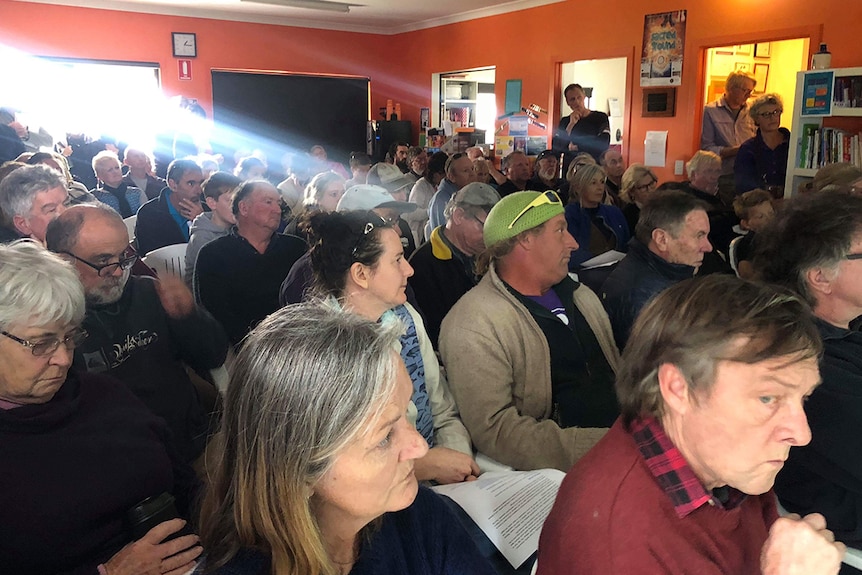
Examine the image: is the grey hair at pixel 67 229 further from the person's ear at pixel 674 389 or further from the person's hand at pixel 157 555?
the person's ear at pixel 674 389

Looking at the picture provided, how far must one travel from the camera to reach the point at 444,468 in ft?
5.54

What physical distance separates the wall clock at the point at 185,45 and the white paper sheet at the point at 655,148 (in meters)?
6.39

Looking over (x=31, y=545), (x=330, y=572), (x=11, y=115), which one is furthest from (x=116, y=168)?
(x=330, y=572)

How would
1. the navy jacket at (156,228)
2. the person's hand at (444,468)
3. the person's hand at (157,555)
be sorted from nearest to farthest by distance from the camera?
the person's hand at (157,555) → the person's hand at (444,468) → the navy jacket at (156,228)

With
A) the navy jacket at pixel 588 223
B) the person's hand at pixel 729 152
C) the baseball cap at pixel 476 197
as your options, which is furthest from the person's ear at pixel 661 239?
the person's hand at pixel 729 152

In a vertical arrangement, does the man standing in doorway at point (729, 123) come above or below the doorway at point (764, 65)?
below

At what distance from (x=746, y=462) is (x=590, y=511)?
28 cm

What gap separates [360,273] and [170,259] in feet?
5.55

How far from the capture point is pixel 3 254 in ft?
4.77

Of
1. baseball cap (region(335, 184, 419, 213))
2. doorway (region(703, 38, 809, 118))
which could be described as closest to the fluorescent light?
doorway (region(703, 38, 809, 118))

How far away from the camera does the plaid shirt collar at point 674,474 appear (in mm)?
1012

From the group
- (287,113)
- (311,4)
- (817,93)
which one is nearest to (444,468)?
(817,93)

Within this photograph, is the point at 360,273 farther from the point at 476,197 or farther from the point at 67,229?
the point at 476,197

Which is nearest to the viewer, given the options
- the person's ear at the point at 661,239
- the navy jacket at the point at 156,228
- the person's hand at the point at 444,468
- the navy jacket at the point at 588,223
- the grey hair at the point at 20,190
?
the person's hand at the point at 444,468
